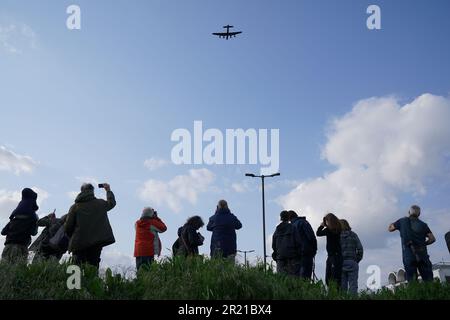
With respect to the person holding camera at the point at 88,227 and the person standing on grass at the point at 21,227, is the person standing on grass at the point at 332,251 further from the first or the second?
the person standing on grass at the point at 21,227

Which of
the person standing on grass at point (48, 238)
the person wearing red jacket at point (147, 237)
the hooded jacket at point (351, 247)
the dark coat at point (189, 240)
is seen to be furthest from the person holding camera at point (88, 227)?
the hooded jacket at point (351, 247)

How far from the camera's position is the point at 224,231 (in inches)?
450

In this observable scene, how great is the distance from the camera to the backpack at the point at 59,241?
962 centimetres

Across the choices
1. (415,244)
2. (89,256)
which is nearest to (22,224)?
(89,256)

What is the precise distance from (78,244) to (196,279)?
2.04 m

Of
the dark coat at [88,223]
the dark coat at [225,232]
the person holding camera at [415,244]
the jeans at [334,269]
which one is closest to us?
the dark coat at [88,223]

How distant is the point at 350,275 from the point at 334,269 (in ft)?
1.32

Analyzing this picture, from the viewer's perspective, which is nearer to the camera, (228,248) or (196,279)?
(196,279)

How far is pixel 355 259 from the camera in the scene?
1012 centimetres

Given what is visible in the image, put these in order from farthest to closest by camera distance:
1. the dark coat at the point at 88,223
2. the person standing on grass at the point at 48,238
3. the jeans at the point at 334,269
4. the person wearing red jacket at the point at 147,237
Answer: the person wearing red jacket at the point at 147,237 → the person standing on grass at the point at 48,238 → the jeans at the point at 334,269 → the dark coat at the point at 88,223

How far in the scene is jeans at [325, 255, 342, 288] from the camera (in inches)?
385

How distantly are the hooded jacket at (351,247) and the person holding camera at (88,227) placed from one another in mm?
4234
